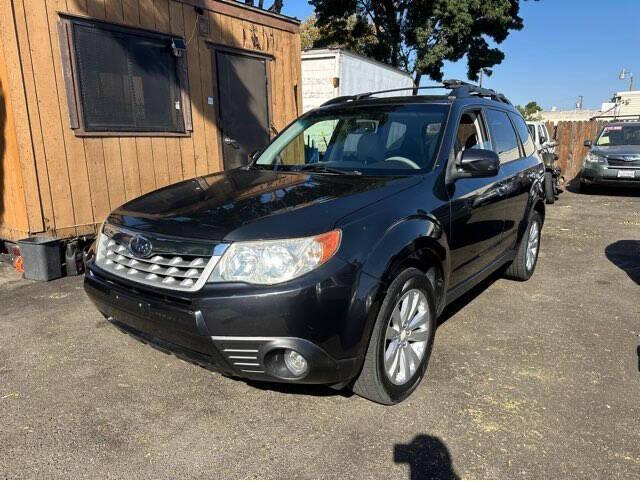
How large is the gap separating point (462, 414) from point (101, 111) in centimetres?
475

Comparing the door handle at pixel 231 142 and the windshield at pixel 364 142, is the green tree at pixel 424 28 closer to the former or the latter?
the door handle at pixel 231 142

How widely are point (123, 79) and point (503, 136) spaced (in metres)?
4.10

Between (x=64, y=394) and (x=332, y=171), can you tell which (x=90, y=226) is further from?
(x=332, y=171)

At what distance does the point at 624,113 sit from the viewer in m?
44.3

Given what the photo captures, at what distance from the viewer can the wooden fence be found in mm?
15172

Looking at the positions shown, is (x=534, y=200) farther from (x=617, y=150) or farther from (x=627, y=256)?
(x=617, y=150)

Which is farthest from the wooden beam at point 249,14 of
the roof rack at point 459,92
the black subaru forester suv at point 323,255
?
the black subaru forester suv at point 323,255

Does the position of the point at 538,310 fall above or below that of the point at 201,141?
below

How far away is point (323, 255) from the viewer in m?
2.28

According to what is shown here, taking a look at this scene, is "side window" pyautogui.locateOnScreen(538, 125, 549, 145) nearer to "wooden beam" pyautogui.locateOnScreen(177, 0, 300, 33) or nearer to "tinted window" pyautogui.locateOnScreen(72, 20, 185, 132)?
"wooden beam" pyautogui.locateOnScreen(177, 0, 300, 33)

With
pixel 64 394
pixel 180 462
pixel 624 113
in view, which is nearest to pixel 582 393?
pixel 180 462

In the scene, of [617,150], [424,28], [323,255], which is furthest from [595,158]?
[424,28]

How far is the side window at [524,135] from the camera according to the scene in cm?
480

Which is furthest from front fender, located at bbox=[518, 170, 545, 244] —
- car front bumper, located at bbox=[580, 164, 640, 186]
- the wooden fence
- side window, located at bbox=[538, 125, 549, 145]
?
the wooden fence
